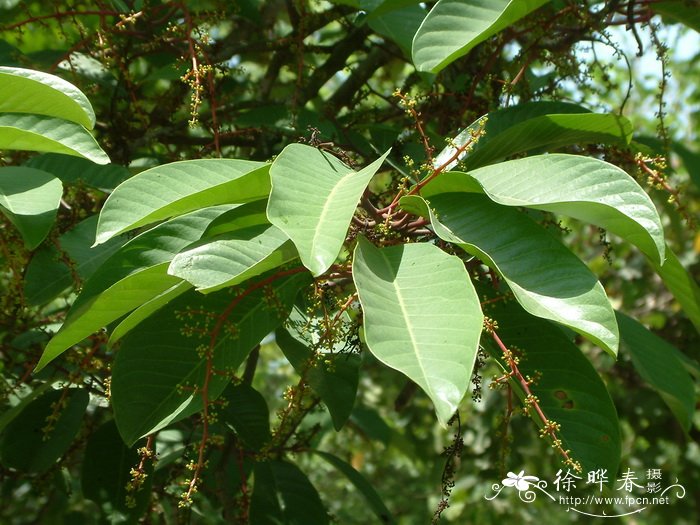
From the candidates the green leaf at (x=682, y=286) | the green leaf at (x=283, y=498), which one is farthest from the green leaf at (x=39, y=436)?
the green leaf at (x=682, y=286)

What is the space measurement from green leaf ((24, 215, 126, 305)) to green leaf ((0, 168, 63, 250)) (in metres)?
0.22

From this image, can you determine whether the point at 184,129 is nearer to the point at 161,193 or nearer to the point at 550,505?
the point at 161,193

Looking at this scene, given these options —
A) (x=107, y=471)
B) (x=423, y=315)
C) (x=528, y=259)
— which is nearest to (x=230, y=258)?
(x=423, y=315)

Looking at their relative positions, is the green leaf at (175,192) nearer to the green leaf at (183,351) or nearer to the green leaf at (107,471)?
the green leaf at (183,351)

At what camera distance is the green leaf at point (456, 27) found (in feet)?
3.76

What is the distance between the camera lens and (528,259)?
1.01 metres

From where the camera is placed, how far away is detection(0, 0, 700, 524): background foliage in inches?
38.4

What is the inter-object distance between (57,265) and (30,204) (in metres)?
0.32

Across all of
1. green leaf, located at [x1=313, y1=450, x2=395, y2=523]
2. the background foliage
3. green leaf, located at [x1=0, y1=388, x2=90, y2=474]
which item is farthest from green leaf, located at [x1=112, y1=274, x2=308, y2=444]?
green leaf, located at [x1=313, y1=450, x2=395, y2=523]

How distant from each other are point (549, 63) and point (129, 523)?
120 centimetres

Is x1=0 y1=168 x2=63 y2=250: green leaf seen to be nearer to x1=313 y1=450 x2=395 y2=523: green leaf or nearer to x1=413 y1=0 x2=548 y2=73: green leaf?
x1=413 y1=0 x2=548 y2=73: green leaf

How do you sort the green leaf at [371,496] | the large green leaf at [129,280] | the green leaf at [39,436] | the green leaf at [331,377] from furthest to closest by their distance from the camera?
1. the green leaf at [371,496]
2. the green leaf at [39,436]
3. the green leaf at [331,377]
4. the large green leaf at [129,280]

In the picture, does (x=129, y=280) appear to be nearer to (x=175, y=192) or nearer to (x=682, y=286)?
(x=175, y=192)

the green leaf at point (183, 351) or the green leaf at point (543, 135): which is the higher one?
the green leaf at point (543, 135)
